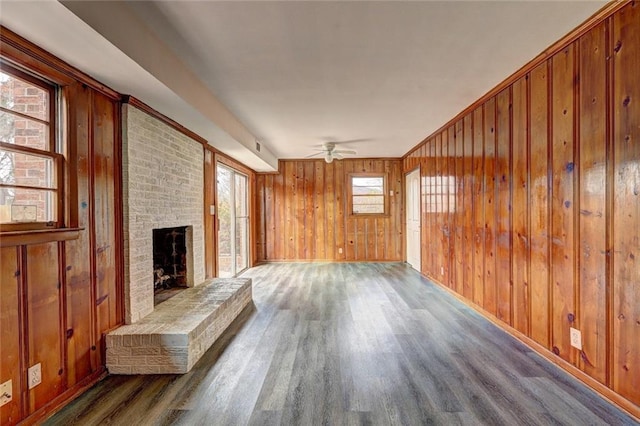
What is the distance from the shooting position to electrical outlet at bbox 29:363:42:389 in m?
1.74

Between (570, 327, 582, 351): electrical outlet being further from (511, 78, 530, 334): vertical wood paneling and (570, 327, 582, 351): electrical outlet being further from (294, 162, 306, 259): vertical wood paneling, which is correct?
(294, 162, 306, 259): vertical wood paneling

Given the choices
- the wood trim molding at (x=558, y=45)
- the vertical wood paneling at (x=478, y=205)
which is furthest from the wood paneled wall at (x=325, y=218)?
the wood trim molding at (x=558, y=45)

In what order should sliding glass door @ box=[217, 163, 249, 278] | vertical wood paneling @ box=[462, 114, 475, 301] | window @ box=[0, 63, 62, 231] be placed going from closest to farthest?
window @ box=[0, 63, 62, 231], vertical wood paneling @ box=[462, 114, 475, 301], sliding glass door @ box=[217, 163, 249, 278]

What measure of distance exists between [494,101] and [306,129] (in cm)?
251

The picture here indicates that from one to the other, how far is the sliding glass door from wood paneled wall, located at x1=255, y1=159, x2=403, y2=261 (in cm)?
75

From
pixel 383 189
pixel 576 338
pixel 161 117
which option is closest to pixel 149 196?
pixel 161 117

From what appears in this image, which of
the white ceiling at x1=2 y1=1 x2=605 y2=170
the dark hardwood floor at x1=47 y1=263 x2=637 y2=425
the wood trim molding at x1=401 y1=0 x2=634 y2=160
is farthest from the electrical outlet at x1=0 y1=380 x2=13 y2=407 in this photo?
the wood trim molding at x1=401 y1=0 x2=634 y2=160

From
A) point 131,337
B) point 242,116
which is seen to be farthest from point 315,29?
point 131,337

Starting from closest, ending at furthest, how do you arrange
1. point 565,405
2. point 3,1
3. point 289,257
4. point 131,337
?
1. point 3,1
2. point 565,405
3. point 131,337
4. point 289,257

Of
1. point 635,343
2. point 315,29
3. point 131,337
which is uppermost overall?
point 315,29

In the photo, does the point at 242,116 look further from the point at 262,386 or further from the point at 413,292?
the point at 413,292

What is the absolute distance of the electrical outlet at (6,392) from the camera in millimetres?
1573

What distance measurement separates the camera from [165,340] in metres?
2.30

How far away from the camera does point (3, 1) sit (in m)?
1.37
